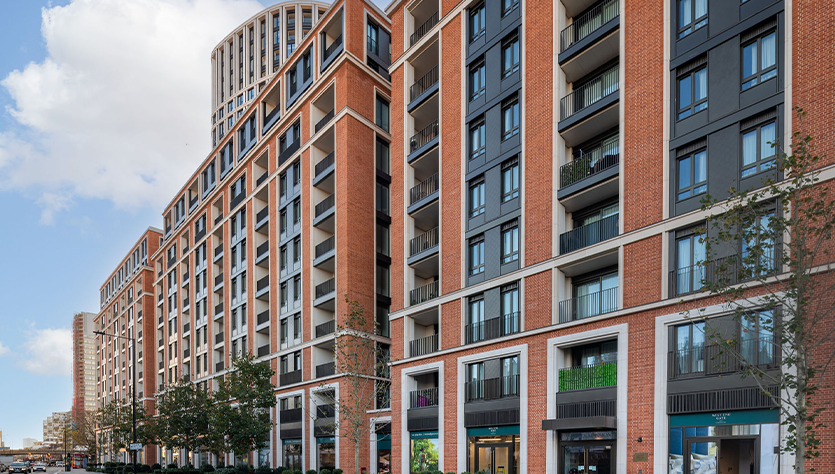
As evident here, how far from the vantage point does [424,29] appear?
37.3 metres

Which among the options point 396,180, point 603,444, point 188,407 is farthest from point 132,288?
point 603,444

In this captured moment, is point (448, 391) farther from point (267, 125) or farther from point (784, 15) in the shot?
point (267, 125)

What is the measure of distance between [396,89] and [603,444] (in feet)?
78.0

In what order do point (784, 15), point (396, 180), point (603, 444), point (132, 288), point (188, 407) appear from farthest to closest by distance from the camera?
point (132, 288), point (188, 407), point (396, 180), point (603, 444), point (784, 15)

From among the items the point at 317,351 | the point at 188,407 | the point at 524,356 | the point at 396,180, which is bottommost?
the point at 188,407

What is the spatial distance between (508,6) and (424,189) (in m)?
10.6

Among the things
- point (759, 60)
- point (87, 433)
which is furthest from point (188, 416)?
point (87, 433)

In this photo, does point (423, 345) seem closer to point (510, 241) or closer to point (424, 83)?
point (510, 241)

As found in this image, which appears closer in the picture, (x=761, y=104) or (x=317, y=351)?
(x=761, y=104)

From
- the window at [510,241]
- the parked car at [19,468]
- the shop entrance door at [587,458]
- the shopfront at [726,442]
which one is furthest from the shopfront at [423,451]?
the parked car at [19,468]

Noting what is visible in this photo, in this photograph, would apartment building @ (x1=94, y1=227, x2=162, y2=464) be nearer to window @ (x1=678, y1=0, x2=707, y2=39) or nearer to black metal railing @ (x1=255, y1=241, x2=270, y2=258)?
black metal railing @ (x1=255, y1=241, x2=270, y2=258)

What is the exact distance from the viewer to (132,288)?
93.9 metres

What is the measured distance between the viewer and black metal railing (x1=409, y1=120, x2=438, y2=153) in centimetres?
3616

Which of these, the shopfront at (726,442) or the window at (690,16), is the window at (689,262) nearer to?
the shopfront at (726,442)
